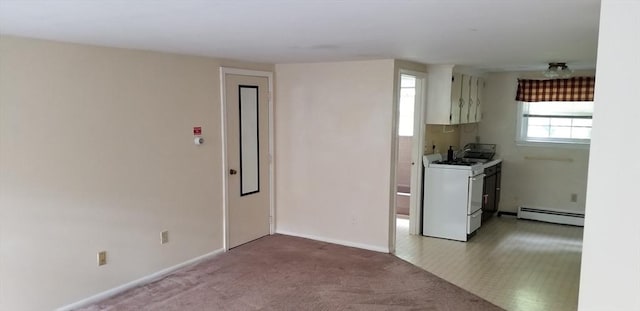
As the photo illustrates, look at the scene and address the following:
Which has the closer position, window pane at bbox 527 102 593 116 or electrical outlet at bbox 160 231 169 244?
electrical outlet at bbox 160 231 169 244

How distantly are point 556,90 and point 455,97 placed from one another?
1.71 meters

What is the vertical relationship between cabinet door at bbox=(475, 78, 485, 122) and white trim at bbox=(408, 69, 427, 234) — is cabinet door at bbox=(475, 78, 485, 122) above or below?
above

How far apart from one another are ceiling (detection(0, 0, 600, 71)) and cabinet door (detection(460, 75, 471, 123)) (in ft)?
6.20

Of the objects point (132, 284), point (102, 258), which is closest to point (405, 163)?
point (132, 284)

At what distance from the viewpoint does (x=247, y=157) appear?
521 centimetres

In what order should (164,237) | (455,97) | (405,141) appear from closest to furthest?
1. (164,237)
2. (455,97)
3. (405,141)

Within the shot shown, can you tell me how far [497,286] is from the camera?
4.15m

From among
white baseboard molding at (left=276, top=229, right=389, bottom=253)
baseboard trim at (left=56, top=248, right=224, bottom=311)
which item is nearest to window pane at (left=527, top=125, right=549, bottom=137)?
white baseboard molding at (left=276, top=229, right=389, bottom=253)

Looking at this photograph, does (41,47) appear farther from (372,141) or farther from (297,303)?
(372,141)

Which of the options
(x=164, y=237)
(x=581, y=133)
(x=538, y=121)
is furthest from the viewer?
Answer: (x=538, y=121)

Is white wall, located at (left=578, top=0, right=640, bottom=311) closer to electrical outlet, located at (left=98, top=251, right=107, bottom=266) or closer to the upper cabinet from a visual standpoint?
electrical outlet, located at (left=98, top=251, right=107, bottom=266)

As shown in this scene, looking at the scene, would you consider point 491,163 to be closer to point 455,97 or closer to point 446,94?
point 455,97

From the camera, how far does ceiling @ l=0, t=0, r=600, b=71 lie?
85.6 inches

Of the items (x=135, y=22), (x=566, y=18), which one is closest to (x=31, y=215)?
(x=135, y=22)
